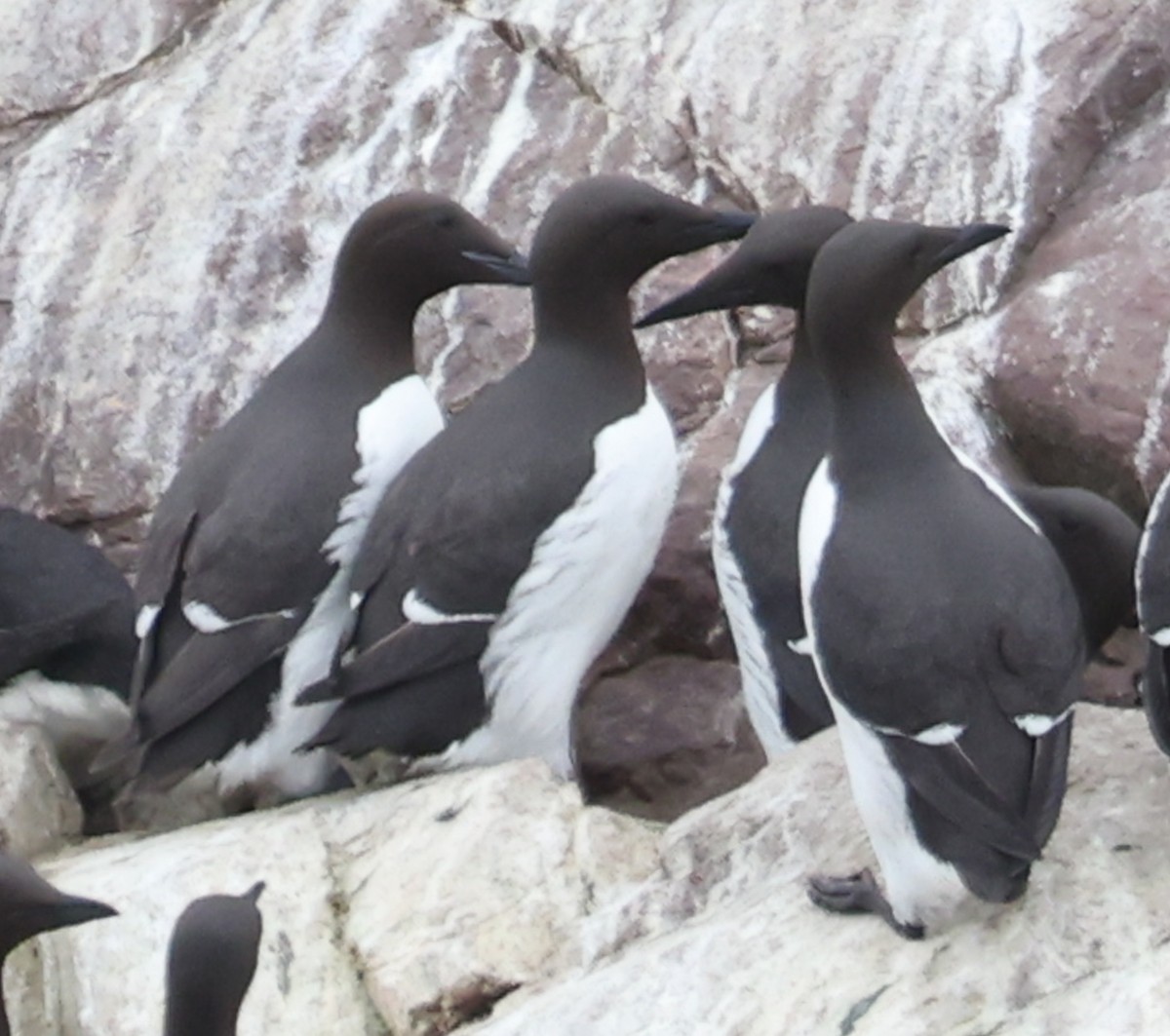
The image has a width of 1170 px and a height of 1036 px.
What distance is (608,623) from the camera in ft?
22.6

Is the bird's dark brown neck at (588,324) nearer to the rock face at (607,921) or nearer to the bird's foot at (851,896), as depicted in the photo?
the rock face at (607,921)

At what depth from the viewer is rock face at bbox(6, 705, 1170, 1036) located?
5.10 m

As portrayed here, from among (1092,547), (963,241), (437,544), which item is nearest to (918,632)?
(963,241)

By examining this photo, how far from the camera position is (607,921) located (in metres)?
5.85

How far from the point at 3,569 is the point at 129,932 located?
70.5 inches

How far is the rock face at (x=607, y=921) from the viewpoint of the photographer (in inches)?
201

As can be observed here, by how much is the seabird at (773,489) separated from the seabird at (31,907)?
5.80 feet

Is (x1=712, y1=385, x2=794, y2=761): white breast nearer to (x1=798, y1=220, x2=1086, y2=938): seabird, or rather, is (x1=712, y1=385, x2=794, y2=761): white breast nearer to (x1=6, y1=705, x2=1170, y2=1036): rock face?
(x1=6, y1=705, x2=1170, y2=1036): rock face

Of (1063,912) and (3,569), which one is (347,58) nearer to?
(3,569)

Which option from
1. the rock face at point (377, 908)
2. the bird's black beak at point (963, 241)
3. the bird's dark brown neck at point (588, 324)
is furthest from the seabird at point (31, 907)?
the bird's dark brown neck at point (588, 324)

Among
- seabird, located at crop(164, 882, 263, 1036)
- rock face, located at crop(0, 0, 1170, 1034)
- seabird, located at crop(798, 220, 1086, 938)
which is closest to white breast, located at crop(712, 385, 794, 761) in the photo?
rock face, located at crop(0, 0, 1170, 1034)

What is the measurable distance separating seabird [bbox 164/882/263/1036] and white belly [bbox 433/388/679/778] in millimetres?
1620

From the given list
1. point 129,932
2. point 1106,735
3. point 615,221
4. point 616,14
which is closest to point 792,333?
point 615,221

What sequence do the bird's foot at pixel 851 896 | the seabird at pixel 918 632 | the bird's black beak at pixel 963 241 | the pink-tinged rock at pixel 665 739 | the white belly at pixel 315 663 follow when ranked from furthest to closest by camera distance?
the pink-tinged rock at pixel 665 739 → the white belly at pixel 315 663 → the bird's black beak at pixel 963 241 → the bird's foot at pixel 851 896 → the seabird at pixel 918 632
